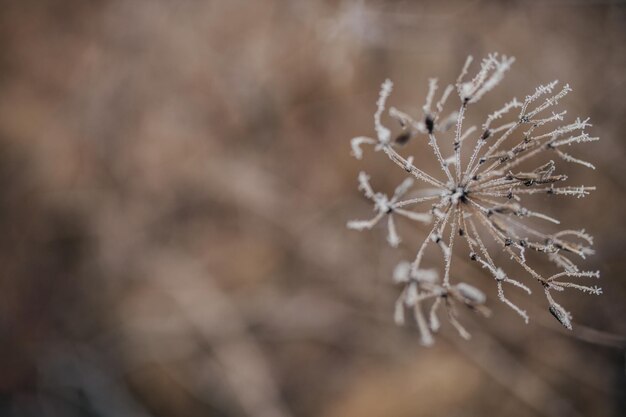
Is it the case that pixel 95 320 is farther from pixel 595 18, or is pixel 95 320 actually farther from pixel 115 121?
pixel 595 18

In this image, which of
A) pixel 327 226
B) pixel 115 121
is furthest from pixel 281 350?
pixel 115 121

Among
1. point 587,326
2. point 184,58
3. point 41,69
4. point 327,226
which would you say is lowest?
point 587,326

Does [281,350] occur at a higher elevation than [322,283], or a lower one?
lower

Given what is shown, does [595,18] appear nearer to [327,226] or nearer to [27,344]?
[327,226]

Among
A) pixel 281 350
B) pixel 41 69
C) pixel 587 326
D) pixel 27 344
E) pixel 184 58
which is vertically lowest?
pixel 27 344

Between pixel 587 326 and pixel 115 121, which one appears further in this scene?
pixel 115 121

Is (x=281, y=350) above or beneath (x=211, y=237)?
beneath

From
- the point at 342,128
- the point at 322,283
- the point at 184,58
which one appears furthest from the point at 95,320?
the point at 342,128
